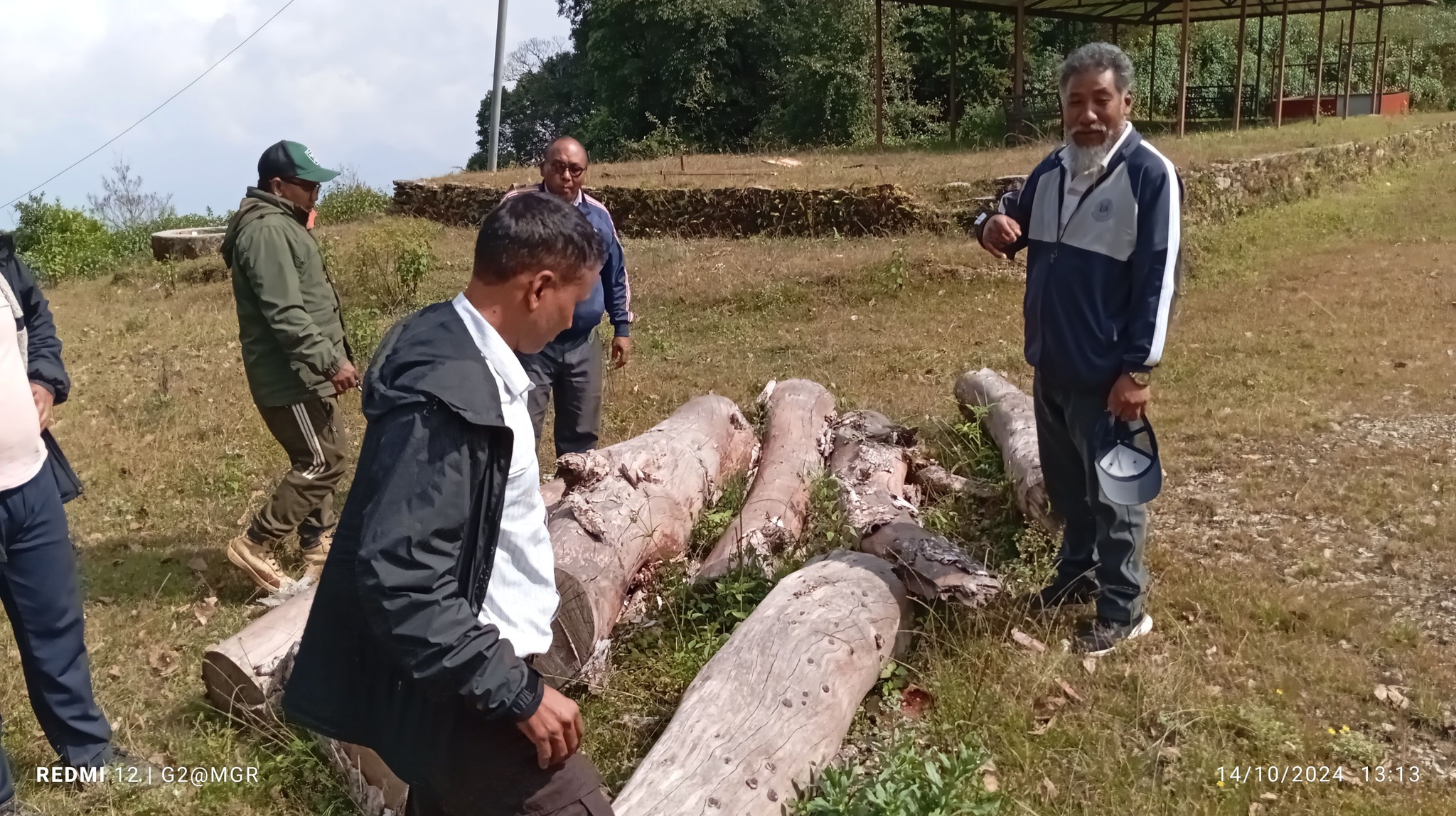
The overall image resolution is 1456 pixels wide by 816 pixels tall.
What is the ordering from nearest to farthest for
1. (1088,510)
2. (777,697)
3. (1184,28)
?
(777,697)
(1088,510)
(1184,28)

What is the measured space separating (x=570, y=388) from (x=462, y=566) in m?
3.22

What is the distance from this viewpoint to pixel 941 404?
266 inches

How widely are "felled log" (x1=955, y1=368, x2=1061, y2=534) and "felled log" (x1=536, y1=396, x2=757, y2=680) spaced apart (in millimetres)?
1382

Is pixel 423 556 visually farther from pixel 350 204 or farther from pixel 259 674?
pixel 350 204

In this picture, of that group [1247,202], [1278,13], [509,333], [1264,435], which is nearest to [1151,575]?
[1264,435]

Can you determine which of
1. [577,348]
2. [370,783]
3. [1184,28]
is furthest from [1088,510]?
[1184,28]

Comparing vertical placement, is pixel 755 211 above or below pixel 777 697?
above

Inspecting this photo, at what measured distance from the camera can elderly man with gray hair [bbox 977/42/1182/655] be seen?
3443 millimetres


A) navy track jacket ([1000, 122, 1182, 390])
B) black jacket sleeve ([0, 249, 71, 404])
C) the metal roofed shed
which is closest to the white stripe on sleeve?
navy track jacket ([1000, 122, 1182, 390])

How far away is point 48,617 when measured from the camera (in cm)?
316

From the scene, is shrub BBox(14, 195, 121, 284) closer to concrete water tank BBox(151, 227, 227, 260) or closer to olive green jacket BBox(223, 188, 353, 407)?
concrete water tank BBox(151, 227, 227, 260)

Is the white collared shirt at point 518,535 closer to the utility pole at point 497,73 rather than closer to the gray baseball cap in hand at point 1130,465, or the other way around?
the gray baseball cap in hand at point 1130,465

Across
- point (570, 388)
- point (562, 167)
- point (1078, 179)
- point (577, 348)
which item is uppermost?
point (562, 167)

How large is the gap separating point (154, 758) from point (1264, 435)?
5.60m
